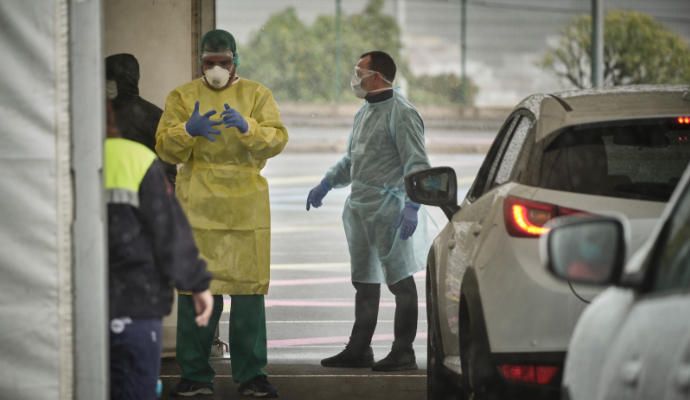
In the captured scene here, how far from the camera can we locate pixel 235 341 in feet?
29.8

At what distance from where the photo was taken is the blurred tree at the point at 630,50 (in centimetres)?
3906

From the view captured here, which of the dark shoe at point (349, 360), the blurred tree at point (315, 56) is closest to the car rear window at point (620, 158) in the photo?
the dark shoe at point (349, 360)

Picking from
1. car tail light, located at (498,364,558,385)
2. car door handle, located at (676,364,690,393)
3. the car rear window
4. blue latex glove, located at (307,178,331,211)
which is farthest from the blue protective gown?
car door handle, located at (676,364,690,393)

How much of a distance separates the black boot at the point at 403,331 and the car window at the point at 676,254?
6.22m

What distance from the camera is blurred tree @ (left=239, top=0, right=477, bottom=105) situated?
42.5m

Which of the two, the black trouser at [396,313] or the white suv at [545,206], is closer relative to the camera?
the white suv at [545,206]

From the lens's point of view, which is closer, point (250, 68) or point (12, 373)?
point (12, 373)

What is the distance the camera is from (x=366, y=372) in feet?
33.0

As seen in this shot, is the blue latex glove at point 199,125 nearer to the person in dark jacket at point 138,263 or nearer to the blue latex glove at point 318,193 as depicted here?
the blue latex glove at point 318,193

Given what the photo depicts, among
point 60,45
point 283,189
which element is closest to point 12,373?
point 60,45

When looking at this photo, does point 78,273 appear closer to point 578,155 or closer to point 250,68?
point 578,155

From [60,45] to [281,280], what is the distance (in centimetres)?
1108

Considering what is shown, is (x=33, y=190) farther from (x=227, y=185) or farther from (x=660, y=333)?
(x=227, y=185)

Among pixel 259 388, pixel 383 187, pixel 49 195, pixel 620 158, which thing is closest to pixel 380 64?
pixel 383 187
